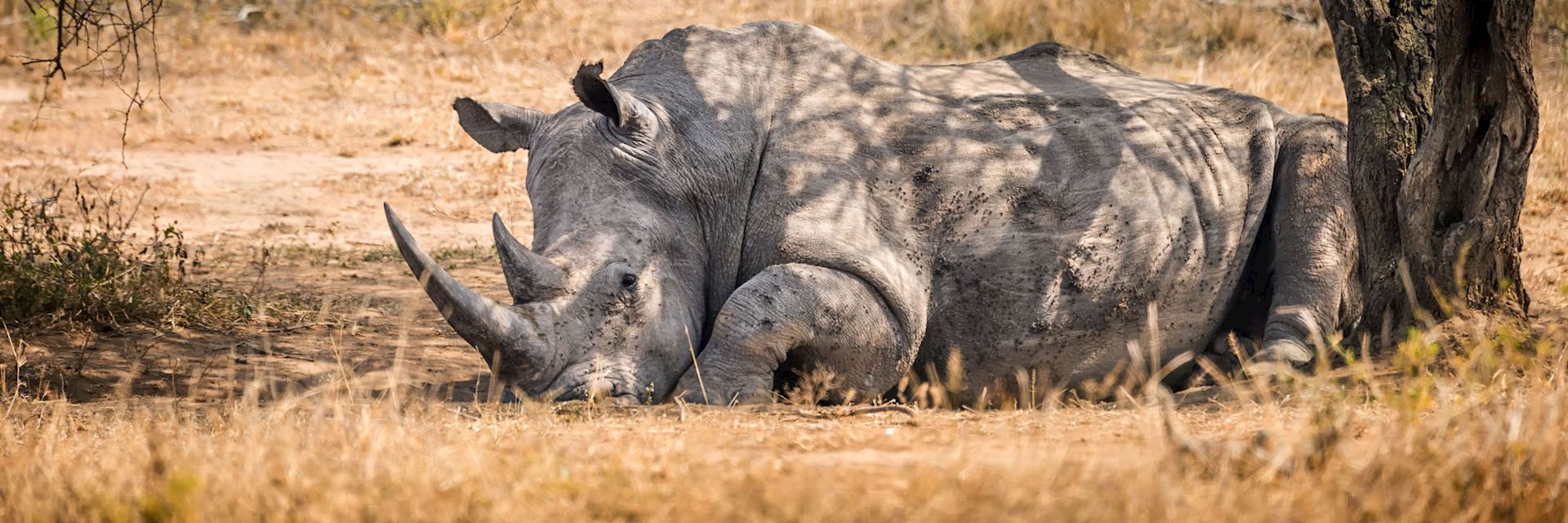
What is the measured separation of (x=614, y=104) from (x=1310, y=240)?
3003mm

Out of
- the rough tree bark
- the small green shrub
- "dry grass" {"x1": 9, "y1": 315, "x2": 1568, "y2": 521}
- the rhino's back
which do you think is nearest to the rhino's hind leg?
the rhino's back

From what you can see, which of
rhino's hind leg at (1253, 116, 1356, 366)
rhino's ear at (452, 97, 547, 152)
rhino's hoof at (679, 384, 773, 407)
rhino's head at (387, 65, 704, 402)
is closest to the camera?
rhino's head at (387, 65, 704, 402)

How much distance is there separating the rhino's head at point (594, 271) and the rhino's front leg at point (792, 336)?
0.15 m

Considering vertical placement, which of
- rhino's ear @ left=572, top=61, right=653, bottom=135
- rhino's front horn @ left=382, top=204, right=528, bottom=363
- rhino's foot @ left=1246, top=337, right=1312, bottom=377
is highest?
rhino's ear @ left=572, top=61, right=653, bottom=135

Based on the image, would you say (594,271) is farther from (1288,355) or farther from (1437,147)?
(1437,147)

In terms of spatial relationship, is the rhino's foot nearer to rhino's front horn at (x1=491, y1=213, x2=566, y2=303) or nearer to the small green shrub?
rhino's front horn at (x1=491, y1=213, x2=566, y2=303)

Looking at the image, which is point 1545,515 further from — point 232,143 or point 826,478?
point 232,143

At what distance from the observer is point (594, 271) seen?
5.47 metres

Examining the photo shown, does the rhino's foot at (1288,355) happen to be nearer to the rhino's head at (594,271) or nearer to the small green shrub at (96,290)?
the rhino's head at (594,271)

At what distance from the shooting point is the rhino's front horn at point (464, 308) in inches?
193

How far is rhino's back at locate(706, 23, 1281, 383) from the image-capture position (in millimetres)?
5914

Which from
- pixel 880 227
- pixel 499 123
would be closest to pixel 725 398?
pixel 880 227

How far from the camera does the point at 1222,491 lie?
352 centimetres

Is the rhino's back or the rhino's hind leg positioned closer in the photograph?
the rhino's back
